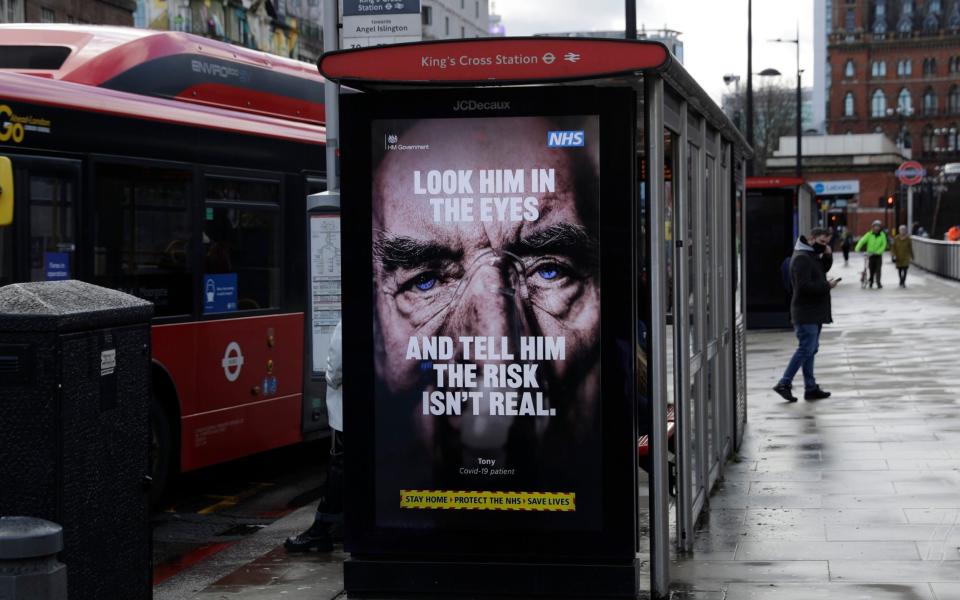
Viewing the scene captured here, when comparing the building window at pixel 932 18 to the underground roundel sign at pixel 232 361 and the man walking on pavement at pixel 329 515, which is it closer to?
the underground roundel sign at pixel 232 361

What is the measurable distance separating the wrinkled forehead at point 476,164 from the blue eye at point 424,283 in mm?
222

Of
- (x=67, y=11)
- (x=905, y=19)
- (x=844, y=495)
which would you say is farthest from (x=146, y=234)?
(x=905, y=19)

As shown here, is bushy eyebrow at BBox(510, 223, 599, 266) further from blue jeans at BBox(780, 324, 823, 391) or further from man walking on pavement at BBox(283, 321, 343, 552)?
blue jeans at BBox(780, 324, 823, 391)

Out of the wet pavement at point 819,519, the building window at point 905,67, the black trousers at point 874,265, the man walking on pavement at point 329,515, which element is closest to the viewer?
the wet pavement at point 819,519

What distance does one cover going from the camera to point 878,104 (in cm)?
13812

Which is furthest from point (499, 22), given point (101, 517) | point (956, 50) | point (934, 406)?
point (101, 517)

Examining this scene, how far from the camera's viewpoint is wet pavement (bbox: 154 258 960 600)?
711cm

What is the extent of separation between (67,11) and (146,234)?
4199cm

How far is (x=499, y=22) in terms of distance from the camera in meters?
148

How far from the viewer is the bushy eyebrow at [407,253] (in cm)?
646

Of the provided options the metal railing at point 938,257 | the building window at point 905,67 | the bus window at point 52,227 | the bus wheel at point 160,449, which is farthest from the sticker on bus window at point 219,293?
the building window at point 905,67

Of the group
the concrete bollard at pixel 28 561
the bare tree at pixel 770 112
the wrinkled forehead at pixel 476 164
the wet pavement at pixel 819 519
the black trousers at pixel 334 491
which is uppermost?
the bare tree at pixel 770 112

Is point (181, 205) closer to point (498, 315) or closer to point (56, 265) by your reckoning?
point (56, 265)

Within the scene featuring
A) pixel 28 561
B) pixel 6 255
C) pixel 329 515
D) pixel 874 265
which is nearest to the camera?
pixel 28 561
